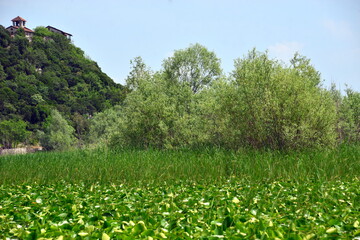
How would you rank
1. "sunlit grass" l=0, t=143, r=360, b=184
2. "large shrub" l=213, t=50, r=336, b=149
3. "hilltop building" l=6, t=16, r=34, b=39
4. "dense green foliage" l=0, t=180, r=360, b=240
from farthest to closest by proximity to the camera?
"hilltop building" l=6, t=16, r=34, b=39
"large shrub" l=213, t=50, r=336, b=149
"sunlit grass" l=0, t=143, r=360, b=184
"dense green foliage" l=0, t=180, r=360, b=240

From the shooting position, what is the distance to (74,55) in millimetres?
91938

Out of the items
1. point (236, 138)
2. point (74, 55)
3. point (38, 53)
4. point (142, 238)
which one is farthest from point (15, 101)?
point (142, 238)

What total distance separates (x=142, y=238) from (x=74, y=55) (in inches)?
3803

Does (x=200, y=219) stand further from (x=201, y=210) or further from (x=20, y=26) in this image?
(x=20, y=26)

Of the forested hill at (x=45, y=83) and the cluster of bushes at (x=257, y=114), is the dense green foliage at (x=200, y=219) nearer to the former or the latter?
the cluster of bushes at (x=257, y=114)

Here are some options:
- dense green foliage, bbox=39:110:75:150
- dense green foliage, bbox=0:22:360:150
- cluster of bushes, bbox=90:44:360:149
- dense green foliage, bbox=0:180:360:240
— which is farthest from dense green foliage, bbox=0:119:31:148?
dense green foliage, bbox=0:180:360:240

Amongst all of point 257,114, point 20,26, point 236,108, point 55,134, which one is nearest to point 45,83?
point 55,134

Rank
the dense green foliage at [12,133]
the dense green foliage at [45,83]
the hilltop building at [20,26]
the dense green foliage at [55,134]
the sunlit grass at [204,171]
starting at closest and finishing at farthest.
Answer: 1. the sunlit grass at [204,171]
2. the dense green foliage at [12,133]
3. the dense green foliage at [55,134]
4. the dense green foliage at [45,83]
5. the hilltop building at [20,26]

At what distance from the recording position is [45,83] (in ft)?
242

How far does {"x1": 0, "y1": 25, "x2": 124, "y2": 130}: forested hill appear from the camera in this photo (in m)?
63.0

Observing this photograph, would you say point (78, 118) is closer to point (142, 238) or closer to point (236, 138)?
point (236, 138)

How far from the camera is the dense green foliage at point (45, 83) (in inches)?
2481

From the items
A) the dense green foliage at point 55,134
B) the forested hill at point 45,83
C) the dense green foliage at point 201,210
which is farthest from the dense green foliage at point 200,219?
the forested hill at point 45,83

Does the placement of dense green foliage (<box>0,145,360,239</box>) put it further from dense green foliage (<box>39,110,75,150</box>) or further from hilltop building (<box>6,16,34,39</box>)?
hilltop building (<box>6,16,34,39</box>)
